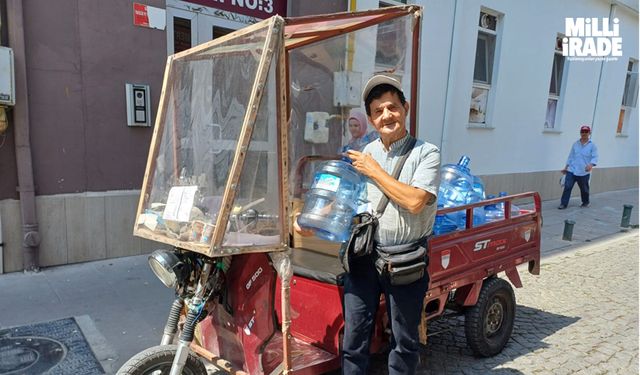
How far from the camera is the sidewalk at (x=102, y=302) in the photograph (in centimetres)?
362

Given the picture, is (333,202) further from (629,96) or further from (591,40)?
(629,96)

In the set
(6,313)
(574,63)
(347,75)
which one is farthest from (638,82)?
(6,313)

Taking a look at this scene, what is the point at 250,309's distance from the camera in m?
2.50

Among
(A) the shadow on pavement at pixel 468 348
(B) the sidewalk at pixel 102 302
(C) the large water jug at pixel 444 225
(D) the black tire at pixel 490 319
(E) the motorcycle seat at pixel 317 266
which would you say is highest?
(C) the large water jug at pixel 444 225

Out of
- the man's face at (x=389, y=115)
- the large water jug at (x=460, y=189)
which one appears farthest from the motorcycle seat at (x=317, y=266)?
the large water jug at (x=460, y=189)

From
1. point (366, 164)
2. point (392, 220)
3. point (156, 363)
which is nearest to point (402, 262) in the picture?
point (392, 220)

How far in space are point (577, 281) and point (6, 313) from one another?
6037mm

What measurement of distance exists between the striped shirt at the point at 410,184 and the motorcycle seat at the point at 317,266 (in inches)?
19.8

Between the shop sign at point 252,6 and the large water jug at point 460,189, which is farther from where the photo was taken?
the shop sign at point 252,6

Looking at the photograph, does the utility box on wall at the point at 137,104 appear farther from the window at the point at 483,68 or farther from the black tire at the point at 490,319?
the window at the point at 483,68

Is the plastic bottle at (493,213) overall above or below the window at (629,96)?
below

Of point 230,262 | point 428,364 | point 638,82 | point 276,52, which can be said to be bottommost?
point 428,364

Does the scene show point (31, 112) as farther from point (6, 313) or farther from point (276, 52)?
point (276, 52)

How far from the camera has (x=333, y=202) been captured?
2.73 metres
